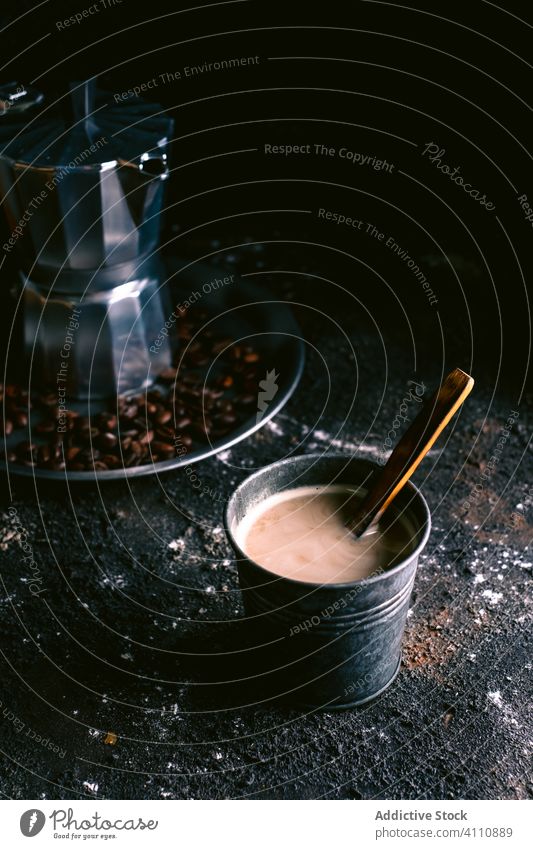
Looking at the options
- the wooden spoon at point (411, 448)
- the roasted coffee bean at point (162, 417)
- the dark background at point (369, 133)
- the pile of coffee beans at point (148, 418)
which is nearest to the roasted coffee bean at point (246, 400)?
the pile of coffee beans at point (148, 418)

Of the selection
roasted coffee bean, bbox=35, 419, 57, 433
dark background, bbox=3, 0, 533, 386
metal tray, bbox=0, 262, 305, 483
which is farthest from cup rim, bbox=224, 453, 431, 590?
dark background, bbox=3, 0, 533, 386

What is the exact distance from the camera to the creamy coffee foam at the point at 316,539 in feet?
3.49

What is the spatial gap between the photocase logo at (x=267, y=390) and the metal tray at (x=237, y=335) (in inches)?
0.5

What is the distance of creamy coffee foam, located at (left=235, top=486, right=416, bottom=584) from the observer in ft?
3.49

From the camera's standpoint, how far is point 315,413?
1672mm

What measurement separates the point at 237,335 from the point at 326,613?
88cm

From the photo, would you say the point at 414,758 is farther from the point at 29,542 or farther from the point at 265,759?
the point at 29,542

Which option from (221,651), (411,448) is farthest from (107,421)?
(411,448)

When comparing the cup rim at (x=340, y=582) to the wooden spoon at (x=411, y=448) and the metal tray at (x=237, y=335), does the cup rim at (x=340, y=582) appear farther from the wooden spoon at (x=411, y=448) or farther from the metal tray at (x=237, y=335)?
the metal tray at (x=237, y=335)

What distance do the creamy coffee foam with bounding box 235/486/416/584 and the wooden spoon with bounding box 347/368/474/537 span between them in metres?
0.02

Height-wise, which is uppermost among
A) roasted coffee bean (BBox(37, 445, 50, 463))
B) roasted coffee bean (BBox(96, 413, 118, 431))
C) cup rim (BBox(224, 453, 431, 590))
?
cup rim (BBox(224, 453, 431, 590))

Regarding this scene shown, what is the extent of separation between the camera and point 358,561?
3.53 feet

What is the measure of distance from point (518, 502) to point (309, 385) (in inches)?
18.4
